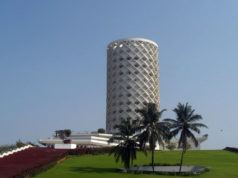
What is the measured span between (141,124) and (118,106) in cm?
6510

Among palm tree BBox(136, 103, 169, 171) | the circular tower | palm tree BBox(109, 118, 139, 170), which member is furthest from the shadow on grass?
the circular tower

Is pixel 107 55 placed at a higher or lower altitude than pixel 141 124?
higher

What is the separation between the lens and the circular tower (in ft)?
339

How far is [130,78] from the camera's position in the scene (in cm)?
10394

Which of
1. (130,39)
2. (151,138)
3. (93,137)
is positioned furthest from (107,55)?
(151,138)

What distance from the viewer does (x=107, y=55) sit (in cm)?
11394

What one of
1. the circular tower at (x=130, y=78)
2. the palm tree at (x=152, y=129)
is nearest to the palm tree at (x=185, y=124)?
→ the palm tree at (x=152, y=129)

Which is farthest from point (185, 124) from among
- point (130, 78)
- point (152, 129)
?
point (130, 78)

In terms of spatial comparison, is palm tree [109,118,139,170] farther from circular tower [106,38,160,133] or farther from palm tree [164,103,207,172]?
circular tower [106,38,160,133]

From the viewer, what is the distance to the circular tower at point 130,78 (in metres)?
103

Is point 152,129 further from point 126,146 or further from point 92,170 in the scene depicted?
point 92,170

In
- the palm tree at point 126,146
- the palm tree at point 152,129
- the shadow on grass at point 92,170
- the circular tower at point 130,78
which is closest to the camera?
the shadow on grass at point 92,170

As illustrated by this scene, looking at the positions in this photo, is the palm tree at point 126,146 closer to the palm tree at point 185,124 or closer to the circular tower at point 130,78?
the palm tree at point 185,124

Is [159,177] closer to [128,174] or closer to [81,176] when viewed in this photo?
[128,174]
